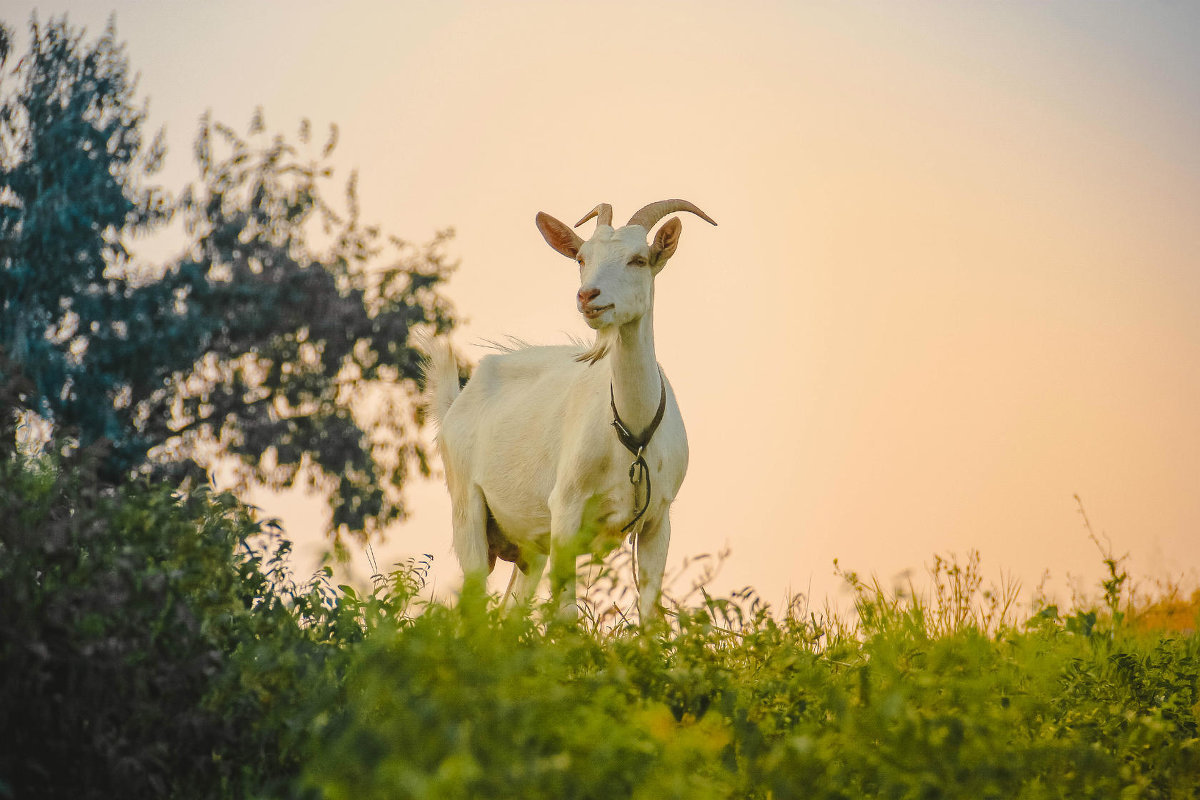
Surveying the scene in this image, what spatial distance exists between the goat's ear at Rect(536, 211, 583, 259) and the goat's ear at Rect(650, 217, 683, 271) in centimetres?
58

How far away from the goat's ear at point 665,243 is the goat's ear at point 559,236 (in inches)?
23.0

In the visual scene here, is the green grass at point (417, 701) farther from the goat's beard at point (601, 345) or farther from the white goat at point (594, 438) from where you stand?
the goat's beard at point (601, 345)

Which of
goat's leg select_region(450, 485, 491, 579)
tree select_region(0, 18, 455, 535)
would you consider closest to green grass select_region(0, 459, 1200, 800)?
goat's leg select_region(450, 485, 491, 579)

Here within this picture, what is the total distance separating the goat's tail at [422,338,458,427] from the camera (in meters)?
9.73

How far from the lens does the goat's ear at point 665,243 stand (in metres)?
6.50

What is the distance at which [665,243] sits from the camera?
6.58 meters

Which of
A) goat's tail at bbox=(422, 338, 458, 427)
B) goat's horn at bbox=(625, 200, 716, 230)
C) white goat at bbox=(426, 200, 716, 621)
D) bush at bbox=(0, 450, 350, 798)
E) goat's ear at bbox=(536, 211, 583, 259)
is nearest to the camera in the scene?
bush at bbox=(0, 450, 350, 798)

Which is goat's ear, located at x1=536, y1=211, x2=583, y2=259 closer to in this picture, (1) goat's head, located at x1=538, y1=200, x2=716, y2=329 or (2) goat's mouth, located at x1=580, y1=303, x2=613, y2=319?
(1) goat's head, located at x1=538, y1=200, x2=716, y2=329

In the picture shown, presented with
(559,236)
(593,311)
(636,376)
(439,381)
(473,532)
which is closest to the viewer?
(593,311)

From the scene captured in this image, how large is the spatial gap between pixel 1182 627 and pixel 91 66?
58.4 feet

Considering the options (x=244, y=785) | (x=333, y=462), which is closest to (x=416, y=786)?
(x=244, y=785)

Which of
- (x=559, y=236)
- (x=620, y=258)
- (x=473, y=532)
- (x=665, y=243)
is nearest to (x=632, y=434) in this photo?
→ (x=620, y=258)

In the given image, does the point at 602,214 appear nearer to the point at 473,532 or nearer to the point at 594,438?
the point at 594,438

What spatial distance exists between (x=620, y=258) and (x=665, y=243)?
1.31ft
